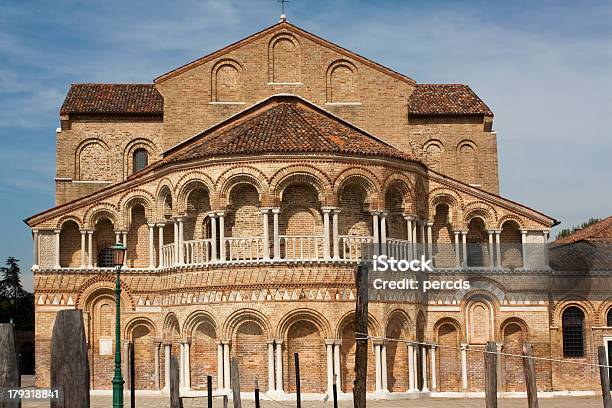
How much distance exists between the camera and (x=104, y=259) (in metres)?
35.2

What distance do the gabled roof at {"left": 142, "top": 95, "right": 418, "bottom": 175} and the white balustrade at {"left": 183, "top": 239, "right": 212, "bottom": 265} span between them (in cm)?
263

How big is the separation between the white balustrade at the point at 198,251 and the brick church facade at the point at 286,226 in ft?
0.18

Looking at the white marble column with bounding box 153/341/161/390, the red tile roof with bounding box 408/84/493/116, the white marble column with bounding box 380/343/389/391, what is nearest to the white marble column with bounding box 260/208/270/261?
the white marble column with bounding box 380/343/389/391

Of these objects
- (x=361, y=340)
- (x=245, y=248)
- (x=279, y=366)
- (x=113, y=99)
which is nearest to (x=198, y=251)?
(x=245, y=248)

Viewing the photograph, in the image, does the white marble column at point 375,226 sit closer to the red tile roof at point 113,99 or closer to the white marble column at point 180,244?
the white marble column at point 180,244

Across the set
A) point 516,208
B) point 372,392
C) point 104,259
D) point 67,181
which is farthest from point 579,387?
point 67,181

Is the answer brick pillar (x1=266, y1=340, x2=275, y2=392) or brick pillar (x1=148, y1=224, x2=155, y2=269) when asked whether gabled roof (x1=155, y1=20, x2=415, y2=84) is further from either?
brick pillar (x1=266, y1=340, x2=275, y2=392)

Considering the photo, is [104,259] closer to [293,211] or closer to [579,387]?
[293,211]

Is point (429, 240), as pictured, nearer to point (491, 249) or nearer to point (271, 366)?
point (491, 249)

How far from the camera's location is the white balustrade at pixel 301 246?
3066 cm

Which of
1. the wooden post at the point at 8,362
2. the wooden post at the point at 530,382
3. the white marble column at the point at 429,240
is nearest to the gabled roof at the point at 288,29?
the white marble column at the point at 429,240

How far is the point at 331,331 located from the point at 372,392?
7.42 feet

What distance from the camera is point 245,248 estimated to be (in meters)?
30.8

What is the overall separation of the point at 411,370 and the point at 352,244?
4350 millimetres
